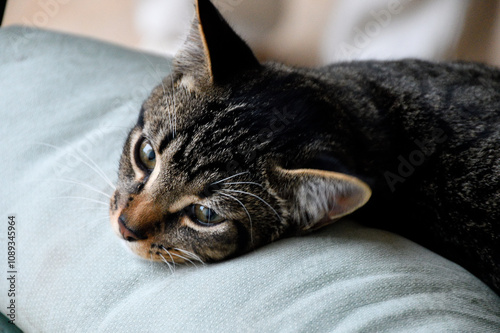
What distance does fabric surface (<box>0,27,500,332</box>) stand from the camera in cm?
84

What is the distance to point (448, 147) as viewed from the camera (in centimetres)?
119

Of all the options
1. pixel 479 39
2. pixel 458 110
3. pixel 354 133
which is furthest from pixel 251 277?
pixel 479 39

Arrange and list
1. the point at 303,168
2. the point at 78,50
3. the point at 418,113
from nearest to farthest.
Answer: the point at 303,168 → the point at 418,113 → the point at 78,50

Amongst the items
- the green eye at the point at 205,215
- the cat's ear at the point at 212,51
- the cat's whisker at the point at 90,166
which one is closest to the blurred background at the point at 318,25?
the cat's ear at the point at 212,51

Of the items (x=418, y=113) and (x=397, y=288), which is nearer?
(x=397, y=288)

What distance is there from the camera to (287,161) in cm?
105

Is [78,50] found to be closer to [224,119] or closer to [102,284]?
[224,119]

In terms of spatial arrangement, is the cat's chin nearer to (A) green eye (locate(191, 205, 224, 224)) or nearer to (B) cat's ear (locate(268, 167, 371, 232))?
(A) green eye (locate(191, 205, 224, 224))

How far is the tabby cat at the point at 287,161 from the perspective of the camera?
103cm

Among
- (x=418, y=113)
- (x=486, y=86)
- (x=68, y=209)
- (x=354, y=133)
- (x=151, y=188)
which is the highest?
(x=486, y=86)

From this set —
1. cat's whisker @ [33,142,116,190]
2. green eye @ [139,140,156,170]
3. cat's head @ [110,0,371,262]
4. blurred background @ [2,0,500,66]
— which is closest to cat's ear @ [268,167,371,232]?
cat's head @ [110,0,371,262]

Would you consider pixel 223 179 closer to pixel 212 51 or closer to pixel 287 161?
pixel 287 161

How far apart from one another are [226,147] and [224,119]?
8 centimetres

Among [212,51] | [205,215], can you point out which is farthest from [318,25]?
[205,215]
